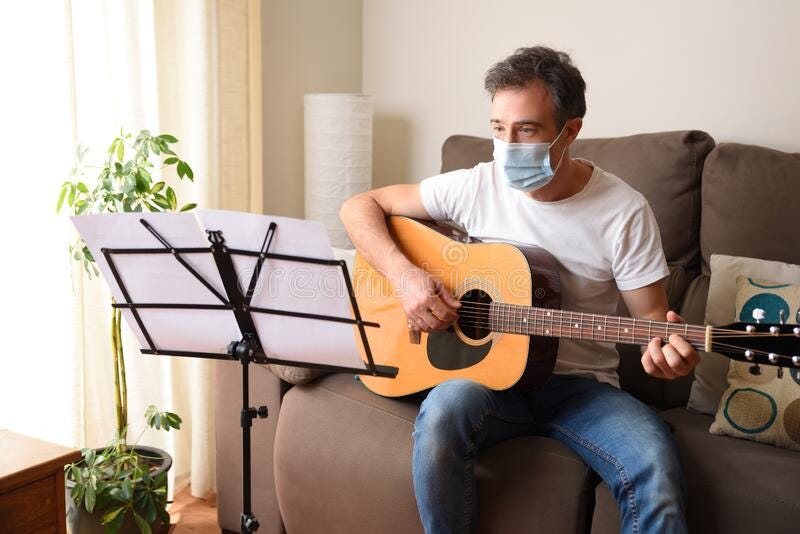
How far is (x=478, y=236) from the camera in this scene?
1843mm

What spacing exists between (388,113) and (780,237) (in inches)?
64.4

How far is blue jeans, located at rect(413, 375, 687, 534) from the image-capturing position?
57.0 inches

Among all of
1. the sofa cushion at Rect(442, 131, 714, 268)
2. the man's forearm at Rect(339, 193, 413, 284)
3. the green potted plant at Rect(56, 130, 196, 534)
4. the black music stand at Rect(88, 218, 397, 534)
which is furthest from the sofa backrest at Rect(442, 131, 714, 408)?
the green potted plant at Rect(56, 130, 196, 534)

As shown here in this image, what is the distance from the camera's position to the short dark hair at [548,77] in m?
1.68

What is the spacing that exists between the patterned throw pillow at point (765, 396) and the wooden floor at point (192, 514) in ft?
4.59

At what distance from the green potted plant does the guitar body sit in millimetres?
521

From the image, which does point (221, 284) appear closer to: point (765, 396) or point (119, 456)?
point (119, 456)

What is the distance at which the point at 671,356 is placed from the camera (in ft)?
4.66

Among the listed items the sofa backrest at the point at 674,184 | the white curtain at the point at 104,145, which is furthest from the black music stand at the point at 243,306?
the sofa backrest at the point at 674,184

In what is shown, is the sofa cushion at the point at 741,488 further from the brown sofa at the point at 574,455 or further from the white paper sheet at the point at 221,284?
the white paper sheet at the point at 221,284

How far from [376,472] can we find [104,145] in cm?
118

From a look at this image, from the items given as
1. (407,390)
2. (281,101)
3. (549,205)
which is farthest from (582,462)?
(281,101)

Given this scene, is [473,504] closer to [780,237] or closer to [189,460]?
[780,237]

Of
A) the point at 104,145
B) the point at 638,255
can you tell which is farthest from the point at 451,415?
the point at 104,145
